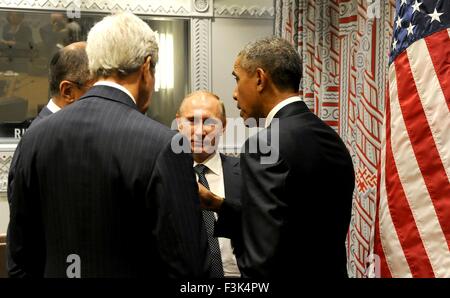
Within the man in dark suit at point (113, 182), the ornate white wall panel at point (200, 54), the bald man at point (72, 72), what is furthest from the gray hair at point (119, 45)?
the ornate white wall panel at point (200, 54)

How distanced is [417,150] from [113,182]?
1.22 m

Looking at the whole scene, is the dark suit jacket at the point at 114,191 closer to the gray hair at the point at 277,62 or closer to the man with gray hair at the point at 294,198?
the man with gray hair at the point at 294,198

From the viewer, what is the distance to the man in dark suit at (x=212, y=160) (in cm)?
210

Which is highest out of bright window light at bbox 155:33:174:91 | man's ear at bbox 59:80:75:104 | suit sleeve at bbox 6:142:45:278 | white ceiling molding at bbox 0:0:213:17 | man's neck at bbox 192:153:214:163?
white ceiling molding at bbox 0:0:213:17

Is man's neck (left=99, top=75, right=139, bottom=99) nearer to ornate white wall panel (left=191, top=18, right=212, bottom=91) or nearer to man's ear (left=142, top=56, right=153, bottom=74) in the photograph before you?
man's ear (left=142, top=56, right=153, bottom=74)

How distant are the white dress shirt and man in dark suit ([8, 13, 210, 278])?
2.72 ft

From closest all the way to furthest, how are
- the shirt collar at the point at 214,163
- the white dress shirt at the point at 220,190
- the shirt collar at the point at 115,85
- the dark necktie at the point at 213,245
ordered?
the shirt collar at the point at 115,85 → the dark necktie at the point at 213,245 → the white dress shirt at the point at 220,190 → the shirt collar at the point at 214,163

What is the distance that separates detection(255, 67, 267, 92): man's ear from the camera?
5.54 feet

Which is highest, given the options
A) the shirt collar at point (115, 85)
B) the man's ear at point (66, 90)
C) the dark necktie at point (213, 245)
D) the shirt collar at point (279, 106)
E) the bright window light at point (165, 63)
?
the bright window light at point (165, 63)

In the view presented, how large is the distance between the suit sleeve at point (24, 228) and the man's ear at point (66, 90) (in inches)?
20.2

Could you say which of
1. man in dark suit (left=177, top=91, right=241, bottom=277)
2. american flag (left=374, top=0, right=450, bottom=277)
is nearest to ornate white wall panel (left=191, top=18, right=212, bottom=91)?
man in dark suit (left=177, top=91, right=241, bottom=277)

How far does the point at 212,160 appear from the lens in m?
2.28

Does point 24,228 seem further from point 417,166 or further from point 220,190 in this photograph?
point 417,166
